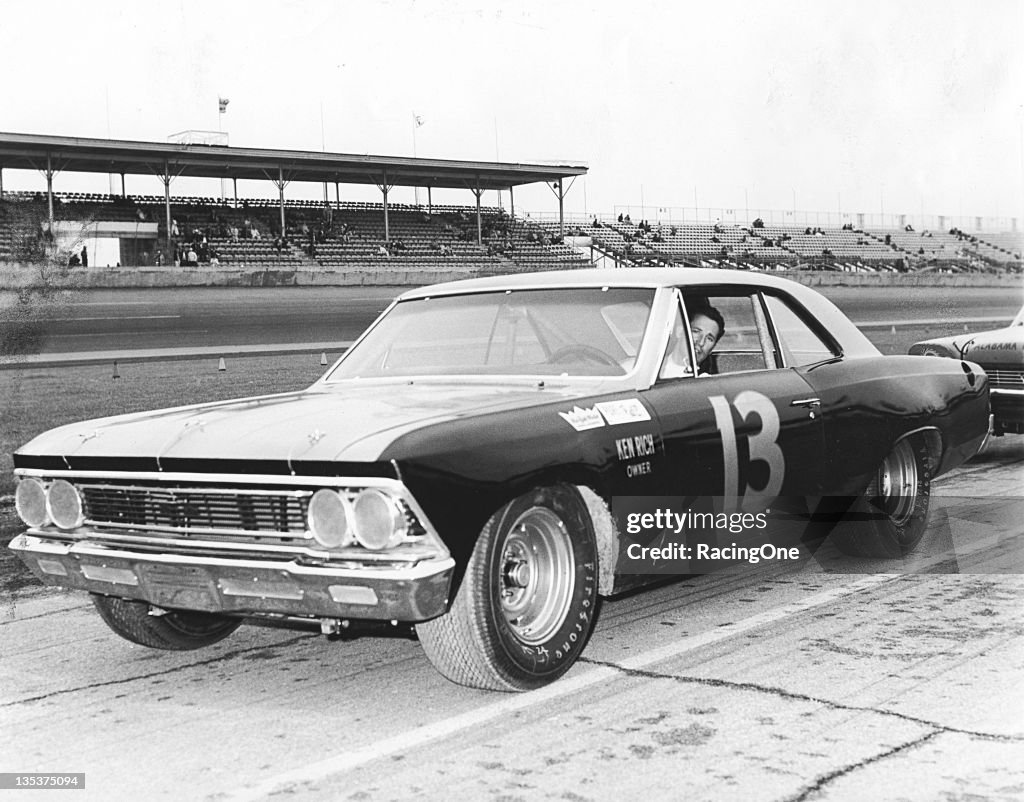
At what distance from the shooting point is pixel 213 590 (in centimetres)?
382

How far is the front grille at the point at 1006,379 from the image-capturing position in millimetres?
9281

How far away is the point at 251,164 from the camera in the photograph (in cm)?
4200

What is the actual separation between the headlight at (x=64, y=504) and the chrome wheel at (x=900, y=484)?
3681 mm

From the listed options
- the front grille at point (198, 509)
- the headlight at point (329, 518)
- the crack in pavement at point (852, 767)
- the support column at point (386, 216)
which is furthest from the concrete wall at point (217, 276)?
the crack in pavement at point (852, 767)

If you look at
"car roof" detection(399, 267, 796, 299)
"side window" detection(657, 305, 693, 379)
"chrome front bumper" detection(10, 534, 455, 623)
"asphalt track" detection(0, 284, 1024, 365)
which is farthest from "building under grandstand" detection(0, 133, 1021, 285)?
"chrome front bumper" detection(10, 534, 455, 623)

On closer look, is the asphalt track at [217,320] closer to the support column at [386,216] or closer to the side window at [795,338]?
the support column at [386,216]

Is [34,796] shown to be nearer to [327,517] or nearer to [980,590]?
[327,517]

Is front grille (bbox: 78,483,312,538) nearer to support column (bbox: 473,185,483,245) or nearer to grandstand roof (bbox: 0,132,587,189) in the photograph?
grandstand roof (bbox: 0,132,587,189)

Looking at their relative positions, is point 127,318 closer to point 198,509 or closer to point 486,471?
point 198,509

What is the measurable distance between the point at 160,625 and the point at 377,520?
1.48m

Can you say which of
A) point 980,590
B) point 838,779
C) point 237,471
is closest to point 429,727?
point 237,471

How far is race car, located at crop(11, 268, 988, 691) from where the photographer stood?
366 cm

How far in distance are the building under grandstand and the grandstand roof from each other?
7 cm

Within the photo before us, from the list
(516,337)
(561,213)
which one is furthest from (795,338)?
(561,213)
